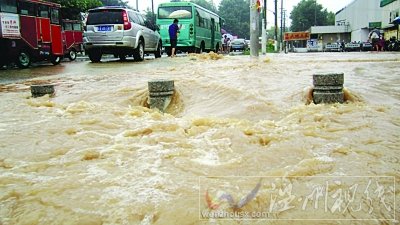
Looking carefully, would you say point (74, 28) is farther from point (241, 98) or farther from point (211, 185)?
point (211, 185)

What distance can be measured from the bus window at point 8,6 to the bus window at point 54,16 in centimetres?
231

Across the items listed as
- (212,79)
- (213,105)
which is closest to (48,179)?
(213,105)

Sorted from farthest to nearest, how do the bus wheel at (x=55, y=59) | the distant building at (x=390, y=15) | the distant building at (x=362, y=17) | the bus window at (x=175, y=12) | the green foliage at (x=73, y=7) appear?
the distant building at (x=362, y=17)
the distant building at (x=390, y=15)
the green foliage at (x=73, y=7)
the bus window at (x=175, y=12)
the bus wheel at (x=55, y=59)

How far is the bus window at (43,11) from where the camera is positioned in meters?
13.6

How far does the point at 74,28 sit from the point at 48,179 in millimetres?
20669

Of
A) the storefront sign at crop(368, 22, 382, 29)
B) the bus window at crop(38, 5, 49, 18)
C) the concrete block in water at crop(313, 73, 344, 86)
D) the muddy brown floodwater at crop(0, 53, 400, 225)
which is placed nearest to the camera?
the muddy brown floodwater at crop(0, 53, 400, 225)

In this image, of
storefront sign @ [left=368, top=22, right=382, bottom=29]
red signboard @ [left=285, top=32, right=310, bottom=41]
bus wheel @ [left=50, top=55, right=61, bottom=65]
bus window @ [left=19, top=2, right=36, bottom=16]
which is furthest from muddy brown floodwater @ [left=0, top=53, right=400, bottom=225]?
red signboard @ [left=285, top=32, right=310, bottom=41]

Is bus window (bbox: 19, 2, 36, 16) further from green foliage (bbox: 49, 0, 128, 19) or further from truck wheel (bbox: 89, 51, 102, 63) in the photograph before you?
green foliage (bbox: 49, 0, 128, 19)

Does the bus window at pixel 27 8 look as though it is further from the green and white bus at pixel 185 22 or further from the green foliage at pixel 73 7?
the green foliage at pixel 73 7

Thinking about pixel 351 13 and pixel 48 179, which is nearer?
pixel 48 179

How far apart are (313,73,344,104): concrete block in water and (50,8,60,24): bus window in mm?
12454

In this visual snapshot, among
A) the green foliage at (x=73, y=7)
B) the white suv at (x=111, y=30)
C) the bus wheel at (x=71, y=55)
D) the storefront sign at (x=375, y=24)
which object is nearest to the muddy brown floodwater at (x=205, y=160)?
the white suv at (x=111, y=30)

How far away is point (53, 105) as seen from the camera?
5621 millimetres

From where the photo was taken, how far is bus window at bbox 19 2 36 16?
40.8ft
